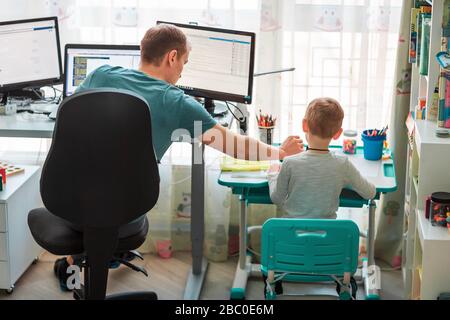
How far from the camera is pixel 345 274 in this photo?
9.61ft

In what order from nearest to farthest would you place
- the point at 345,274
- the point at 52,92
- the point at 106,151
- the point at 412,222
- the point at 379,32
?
the point at 106,151
the point at 345,274
the point at 412,222
the point at 379,32
the point at 52,92

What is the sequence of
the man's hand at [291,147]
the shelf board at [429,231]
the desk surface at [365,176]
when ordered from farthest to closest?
the desk surface at [365,176] → the man's hand at [291,147] → the shelf board at [429,231]

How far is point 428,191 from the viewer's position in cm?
309

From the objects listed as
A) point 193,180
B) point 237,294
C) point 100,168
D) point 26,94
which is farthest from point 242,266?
point 100,168

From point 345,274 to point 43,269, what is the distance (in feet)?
5.03

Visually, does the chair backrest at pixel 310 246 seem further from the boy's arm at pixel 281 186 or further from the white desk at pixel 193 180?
the white desk at pixel 193 180

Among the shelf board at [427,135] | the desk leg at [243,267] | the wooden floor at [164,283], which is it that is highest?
the shelf board at [427,135]

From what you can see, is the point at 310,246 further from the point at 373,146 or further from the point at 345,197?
the point at 373,146

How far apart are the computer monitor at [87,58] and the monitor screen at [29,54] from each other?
0.13 metres

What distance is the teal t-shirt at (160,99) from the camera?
290cm

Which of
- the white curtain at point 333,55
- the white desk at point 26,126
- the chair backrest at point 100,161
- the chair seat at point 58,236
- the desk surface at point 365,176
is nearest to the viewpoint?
the chair backrest at point 100,161

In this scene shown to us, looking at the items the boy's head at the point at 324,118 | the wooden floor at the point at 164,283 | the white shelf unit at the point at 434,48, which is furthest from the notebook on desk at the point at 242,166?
the white shelf unit at the point at 434,48
